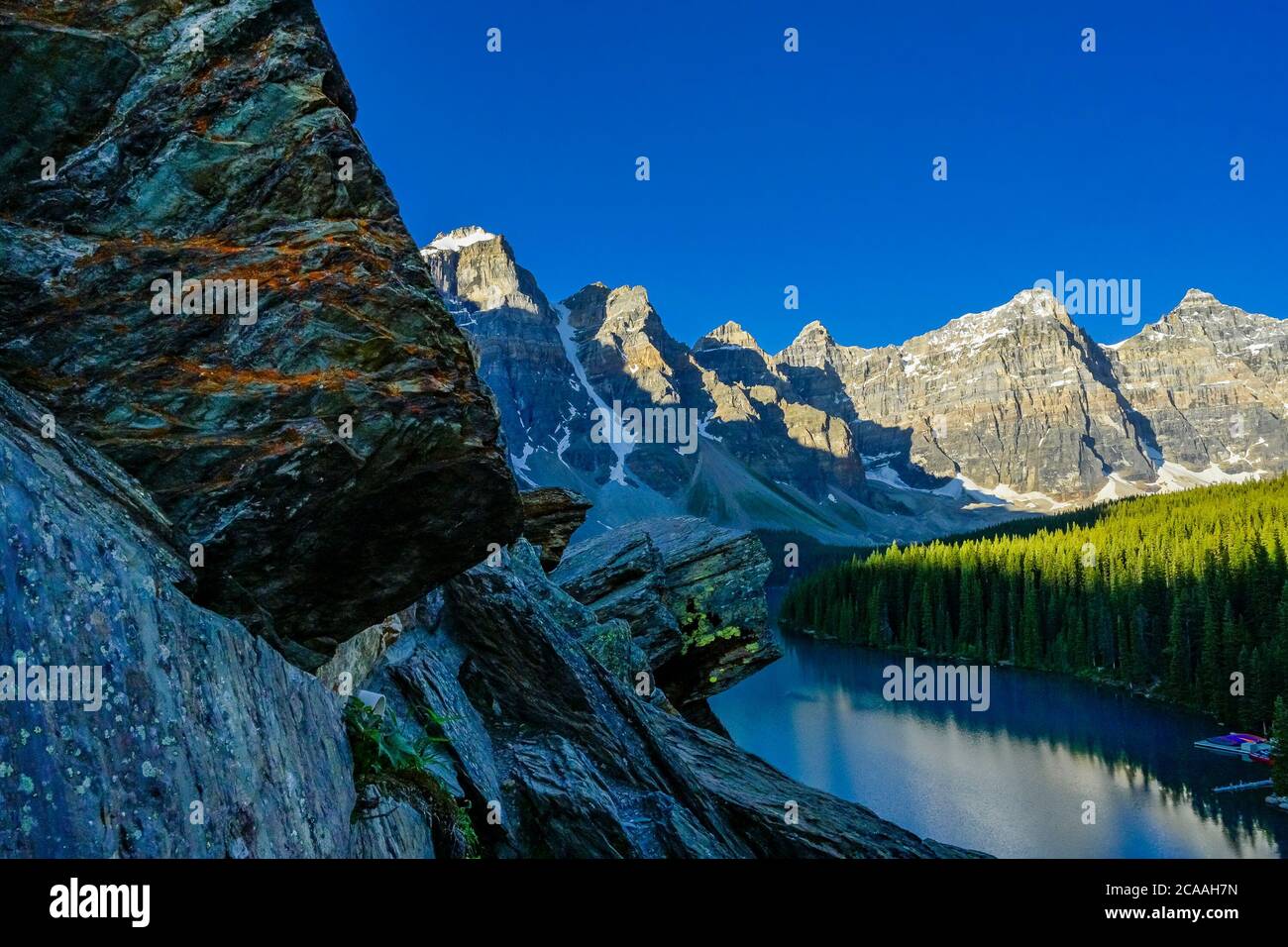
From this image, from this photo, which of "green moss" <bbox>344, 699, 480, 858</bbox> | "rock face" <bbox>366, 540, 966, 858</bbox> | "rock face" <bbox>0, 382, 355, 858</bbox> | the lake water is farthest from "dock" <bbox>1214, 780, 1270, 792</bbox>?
"rock face" <bbox>0, 382, 355, 858</bbox>

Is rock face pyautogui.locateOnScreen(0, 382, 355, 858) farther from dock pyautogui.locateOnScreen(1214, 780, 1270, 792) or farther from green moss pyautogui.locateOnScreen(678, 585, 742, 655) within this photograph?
dock pyautogui.locateOnScreen(1214, 780, 1270, 792)

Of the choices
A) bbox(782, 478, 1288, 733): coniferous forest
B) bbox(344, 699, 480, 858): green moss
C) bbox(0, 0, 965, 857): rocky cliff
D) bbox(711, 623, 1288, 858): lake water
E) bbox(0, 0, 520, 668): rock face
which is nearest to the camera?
bbox(0, 0, 965, 857): rocky cliff

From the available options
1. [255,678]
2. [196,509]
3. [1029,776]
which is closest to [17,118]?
[196,509]

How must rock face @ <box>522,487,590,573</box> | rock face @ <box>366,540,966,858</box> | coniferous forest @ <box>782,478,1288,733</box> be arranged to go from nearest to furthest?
rock face @ <box>366,540,966,858</box> < rock face @ <box>522,487,590,573</box> < coniferous forest @ <box>782,478,1288,733</box>

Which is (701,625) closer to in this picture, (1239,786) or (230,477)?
(230,477)

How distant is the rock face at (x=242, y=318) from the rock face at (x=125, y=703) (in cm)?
77

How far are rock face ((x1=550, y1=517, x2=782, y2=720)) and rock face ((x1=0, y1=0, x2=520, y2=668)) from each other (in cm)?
1614

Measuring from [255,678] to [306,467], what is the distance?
6.45ft

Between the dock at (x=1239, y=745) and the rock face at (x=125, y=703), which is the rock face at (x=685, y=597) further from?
the dock at (x=1239, y=745)

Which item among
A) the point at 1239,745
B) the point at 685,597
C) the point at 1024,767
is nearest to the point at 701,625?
the point at 685,597

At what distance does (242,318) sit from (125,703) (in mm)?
4416

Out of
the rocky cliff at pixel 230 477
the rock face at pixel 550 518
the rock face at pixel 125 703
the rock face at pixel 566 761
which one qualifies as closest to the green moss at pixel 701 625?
the rock face at pixel 550 518

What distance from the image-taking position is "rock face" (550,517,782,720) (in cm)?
2475

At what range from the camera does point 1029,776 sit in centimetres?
6344
